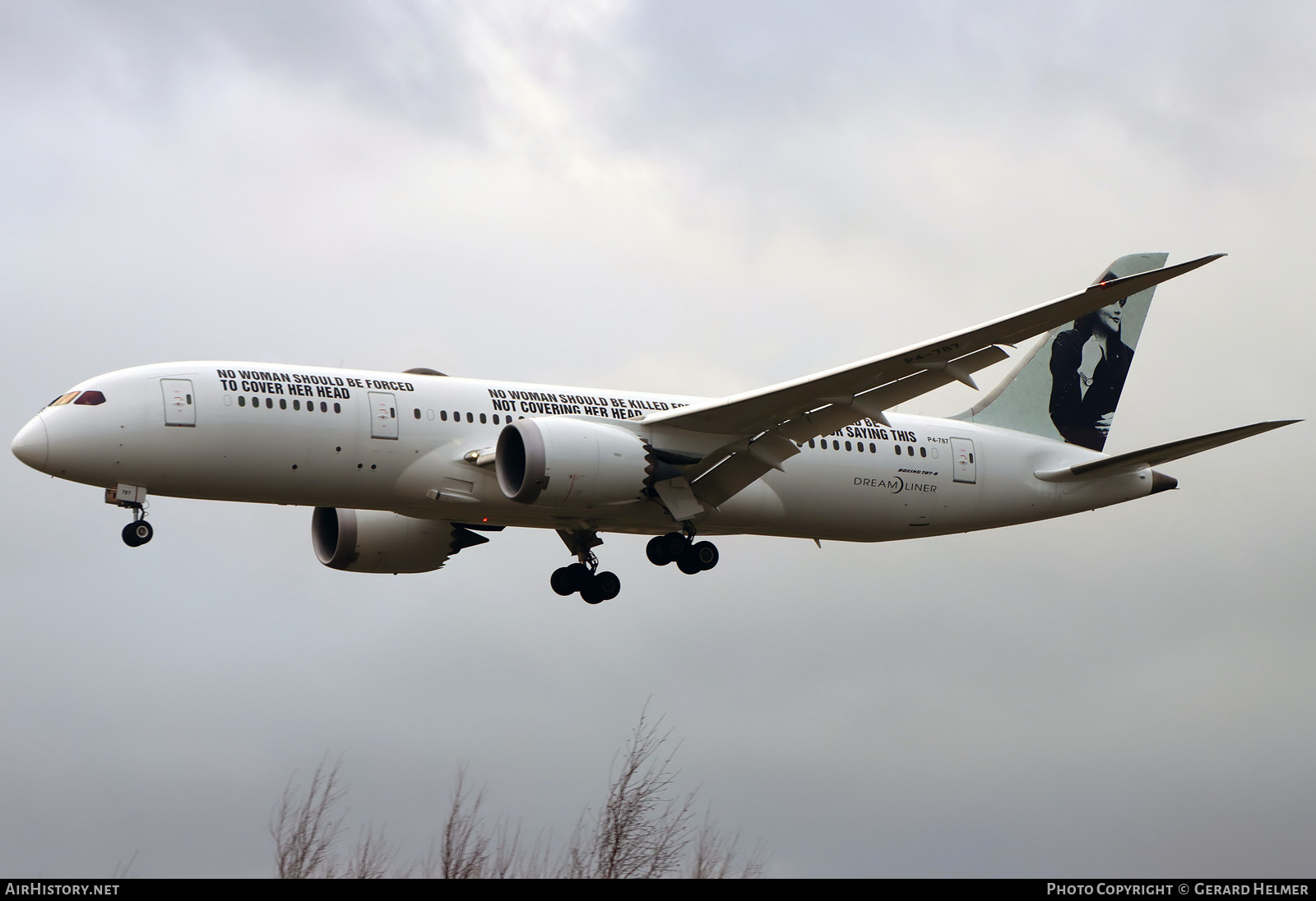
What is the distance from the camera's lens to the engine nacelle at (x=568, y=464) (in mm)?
30438

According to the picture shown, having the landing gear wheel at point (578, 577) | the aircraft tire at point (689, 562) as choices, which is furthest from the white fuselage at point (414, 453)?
the landing gear wheel at point (578, 577)

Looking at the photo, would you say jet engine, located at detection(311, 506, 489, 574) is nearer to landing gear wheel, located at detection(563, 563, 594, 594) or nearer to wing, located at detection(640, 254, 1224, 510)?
landing gear wheel, located at detection(563, 563, 594, 594)

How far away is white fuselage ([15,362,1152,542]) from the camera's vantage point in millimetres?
29719

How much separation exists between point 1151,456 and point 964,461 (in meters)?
4.38

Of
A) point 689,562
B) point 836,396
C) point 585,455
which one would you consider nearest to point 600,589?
point 689,562

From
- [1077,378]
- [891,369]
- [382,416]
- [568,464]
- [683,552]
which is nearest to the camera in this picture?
[891,369]

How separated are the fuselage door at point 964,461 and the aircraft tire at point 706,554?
21.1 feet

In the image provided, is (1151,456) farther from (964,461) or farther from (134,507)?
(134,507)

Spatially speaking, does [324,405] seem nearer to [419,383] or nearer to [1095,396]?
[419,383]

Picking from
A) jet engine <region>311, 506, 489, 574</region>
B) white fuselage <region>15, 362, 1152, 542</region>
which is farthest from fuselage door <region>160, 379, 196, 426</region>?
jet engine <region>311, 506, 489, 574</region>

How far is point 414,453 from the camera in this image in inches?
1235

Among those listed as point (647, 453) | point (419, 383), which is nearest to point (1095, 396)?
point (647, 453)

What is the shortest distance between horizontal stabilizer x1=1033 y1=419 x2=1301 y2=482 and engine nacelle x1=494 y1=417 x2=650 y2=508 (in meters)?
11.9

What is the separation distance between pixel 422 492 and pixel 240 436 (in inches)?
151
